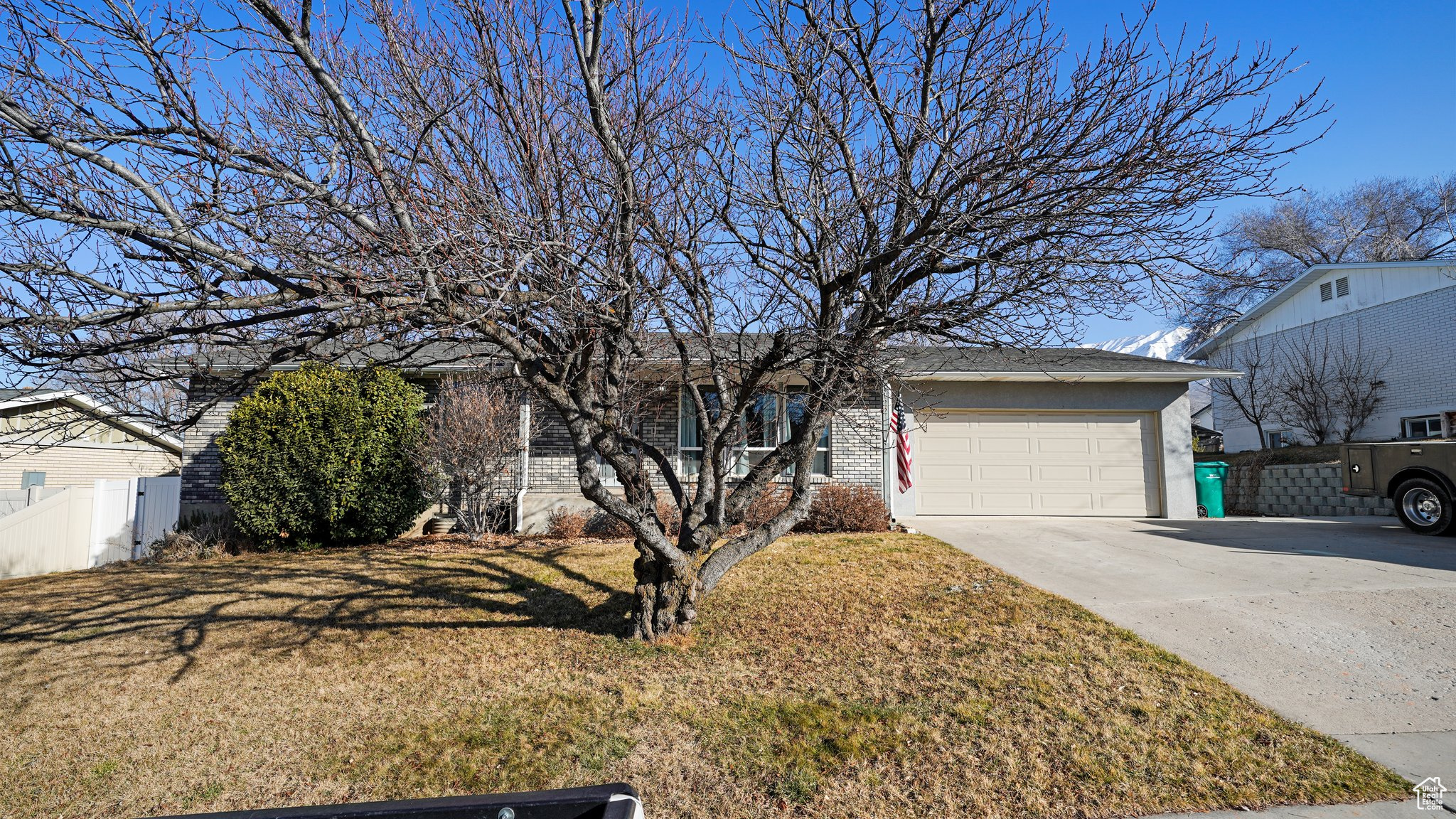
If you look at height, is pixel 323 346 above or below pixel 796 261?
below

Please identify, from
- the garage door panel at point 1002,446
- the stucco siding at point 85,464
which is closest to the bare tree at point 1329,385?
the garage door panel at point 1002,446

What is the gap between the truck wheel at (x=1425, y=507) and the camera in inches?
395

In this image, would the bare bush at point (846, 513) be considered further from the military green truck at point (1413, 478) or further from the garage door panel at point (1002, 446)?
the military green truck at point (1413, 478)

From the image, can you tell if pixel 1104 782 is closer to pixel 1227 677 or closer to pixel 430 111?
pixel 1227 677

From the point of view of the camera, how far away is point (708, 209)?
611 cm

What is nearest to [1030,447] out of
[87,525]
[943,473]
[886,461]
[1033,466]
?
[1033,466]

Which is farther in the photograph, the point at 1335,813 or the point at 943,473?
the point at 943,473

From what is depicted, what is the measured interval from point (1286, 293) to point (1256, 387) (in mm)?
2998

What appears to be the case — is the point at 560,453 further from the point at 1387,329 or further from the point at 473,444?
the point at 1387,329

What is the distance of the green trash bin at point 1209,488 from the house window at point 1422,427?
28.1ft

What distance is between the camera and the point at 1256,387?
74.1 feet

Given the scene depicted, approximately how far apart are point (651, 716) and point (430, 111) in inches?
173

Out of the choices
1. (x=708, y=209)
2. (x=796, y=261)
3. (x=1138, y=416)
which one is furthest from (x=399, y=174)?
(x=1138, y=416)

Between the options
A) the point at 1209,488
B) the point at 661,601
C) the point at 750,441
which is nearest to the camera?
the point at 661,601
